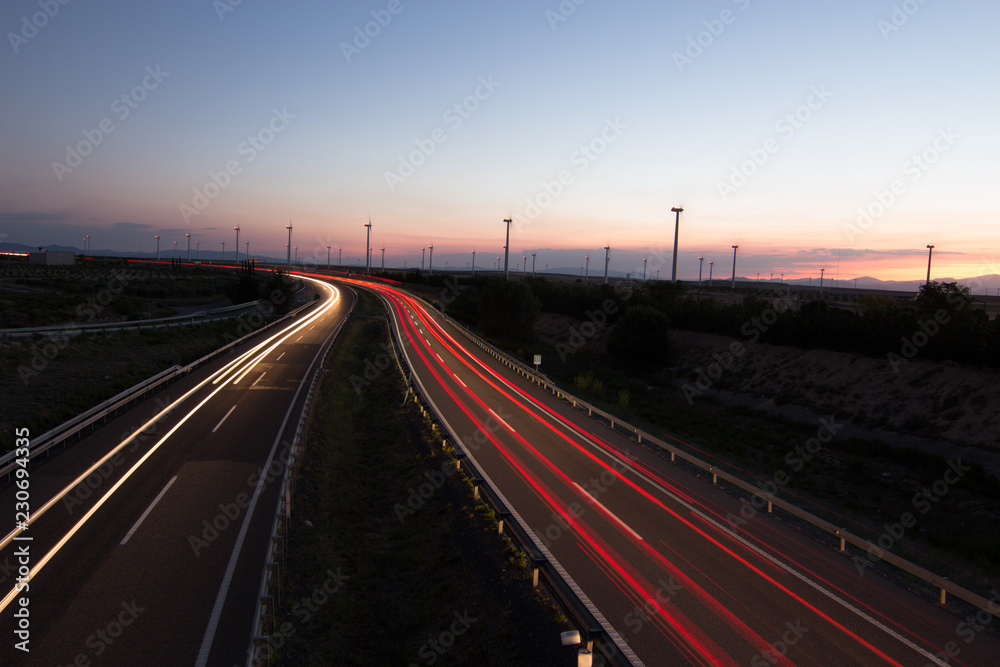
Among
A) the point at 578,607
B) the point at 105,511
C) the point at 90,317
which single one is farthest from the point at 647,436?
the point at 90,317

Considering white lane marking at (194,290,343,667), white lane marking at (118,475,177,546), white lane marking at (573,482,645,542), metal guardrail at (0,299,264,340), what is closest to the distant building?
metal guardrail at (0,299,264,340)

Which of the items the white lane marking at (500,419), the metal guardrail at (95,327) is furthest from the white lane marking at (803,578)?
the metal guardrail at (95,327)

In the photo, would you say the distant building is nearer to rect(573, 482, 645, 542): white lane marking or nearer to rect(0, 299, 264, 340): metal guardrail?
rect(0, 299, 264, 340): metal guardrail

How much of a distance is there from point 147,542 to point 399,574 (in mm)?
5193

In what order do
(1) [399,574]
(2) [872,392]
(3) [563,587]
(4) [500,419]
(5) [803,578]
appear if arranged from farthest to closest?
(2) [872,392] → (4) [500,419] → (1) [399,574] → (5) [803,578] → (3) [563,587]

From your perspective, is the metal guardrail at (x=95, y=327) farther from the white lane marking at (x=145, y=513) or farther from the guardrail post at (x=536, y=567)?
the guardrail post at (x=536, y=567)

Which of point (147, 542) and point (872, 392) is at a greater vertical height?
point (872, 392)

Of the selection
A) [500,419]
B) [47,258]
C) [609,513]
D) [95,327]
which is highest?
[47,258]

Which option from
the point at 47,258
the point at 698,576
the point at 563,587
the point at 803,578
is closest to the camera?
the point at 563,587

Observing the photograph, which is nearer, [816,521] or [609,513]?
[816,521]

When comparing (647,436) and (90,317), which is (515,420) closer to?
(647,436)

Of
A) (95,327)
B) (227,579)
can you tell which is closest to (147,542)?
(227,579)

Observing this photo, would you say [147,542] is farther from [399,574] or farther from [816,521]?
[816,521]

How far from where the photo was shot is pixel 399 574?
1255cm
